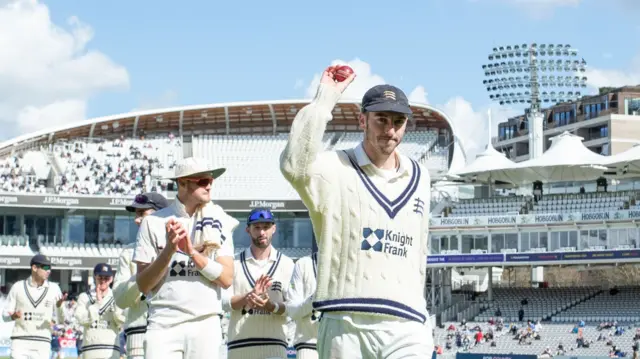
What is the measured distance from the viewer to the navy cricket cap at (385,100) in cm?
624

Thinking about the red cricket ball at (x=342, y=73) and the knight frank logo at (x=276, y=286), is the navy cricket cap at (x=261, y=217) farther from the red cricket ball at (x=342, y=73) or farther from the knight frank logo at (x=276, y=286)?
the red cricket ball at (x=342, y=73)

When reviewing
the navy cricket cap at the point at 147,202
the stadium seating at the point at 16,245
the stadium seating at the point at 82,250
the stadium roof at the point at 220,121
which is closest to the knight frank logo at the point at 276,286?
the navy cricket cap at the point at 147,202

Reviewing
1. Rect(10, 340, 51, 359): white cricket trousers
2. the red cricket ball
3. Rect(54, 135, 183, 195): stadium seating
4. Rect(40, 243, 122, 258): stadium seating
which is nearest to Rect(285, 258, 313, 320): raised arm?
the red cricket ball

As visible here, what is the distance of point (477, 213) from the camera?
59.9m

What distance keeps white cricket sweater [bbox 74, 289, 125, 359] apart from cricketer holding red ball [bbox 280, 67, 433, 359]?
853 cm

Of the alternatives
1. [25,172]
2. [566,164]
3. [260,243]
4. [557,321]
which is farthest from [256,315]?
[25,172]

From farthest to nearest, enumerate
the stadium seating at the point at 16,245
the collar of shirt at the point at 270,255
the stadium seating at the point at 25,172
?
the stadium seating at the point at 25,172 → the stadium seating at the point at 16,245 → the collar of shirt at the point at 270,255

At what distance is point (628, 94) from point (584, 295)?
5384 cm

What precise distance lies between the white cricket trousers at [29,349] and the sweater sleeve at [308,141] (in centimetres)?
1046

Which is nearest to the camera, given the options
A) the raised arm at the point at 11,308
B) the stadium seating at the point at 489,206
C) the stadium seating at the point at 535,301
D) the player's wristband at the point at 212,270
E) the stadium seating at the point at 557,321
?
the player's wristband at the point at 212,270


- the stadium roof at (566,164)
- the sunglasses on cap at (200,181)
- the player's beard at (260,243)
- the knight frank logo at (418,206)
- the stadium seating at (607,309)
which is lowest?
the stadium seating at (607,309)

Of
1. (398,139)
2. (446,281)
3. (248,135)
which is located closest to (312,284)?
(398,139)

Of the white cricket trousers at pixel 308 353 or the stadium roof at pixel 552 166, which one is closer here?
the white cricket trousers at pixel 308 353

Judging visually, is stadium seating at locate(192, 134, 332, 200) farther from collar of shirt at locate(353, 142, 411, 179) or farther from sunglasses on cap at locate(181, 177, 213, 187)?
collar of shirt at locate(353, 142, 411, 179)
